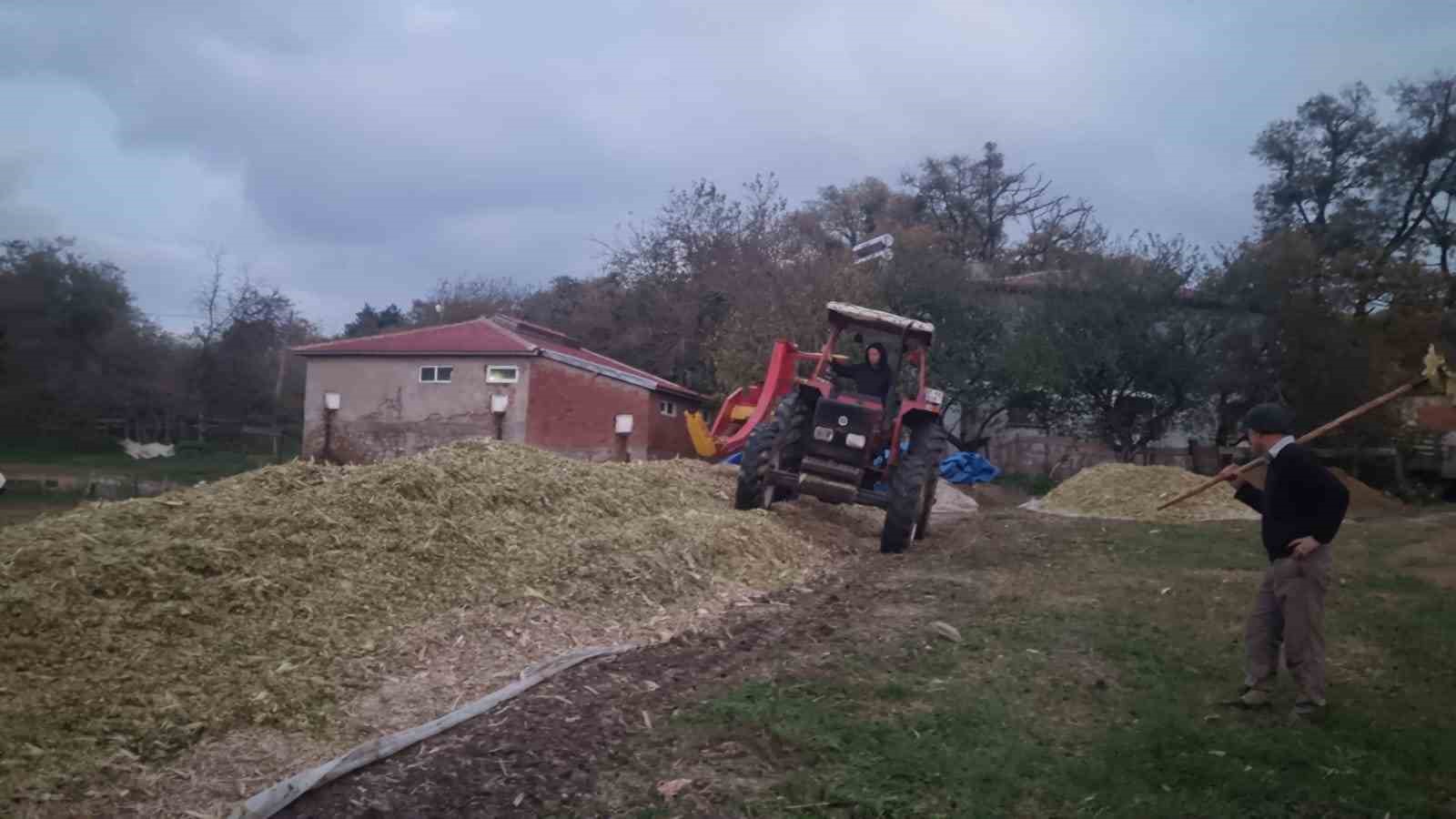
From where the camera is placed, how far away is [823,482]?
11125mm

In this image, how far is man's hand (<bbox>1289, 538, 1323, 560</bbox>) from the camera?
5.36m

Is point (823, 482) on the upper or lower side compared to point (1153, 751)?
upper

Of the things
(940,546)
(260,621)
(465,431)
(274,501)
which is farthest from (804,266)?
(260,621)

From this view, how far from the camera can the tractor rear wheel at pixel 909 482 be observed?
Result: 36.1 ft

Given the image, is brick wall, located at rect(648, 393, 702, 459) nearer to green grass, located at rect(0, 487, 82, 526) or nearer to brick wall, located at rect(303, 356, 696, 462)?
brick wall, located at rect(303, 356, 696, 462)

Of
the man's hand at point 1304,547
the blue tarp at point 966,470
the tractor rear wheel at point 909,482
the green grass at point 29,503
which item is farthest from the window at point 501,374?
the man's hand at point 1304,547

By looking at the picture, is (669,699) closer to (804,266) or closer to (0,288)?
(804,266)

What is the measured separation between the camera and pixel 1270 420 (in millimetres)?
5742

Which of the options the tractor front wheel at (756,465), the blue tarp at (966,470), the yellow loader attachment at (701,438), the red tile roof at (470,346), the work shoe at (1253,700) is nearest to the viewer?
the work shoe at (1253,700)

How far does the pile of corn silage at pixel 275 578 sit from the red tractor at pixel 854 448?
41.9 inches

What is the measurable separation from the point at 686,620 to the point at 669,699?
1.88 meters

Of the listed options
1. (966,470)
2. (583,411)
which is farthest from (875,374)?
(583,411)

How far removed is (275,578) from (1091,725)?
450 centimetres

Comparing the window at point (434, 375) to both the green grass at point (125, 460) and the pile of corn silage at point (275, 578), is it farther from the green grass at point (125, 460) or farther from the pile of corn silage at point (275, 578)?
the pile of corn silage at point (275, 578)
